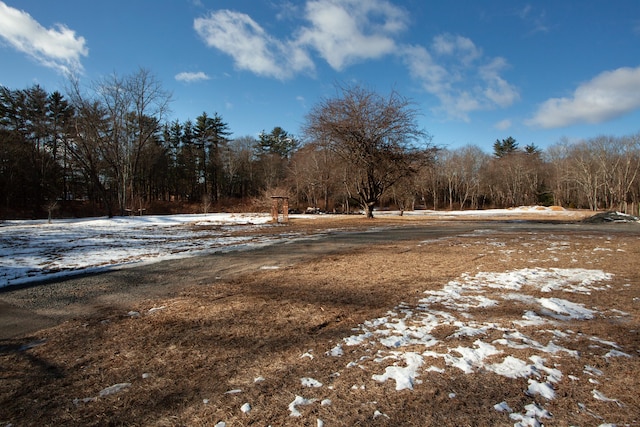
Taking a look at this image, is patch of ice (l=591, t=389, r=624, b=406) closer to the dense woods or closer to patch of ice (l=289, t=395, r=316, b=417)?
patch of ice (l=289, t=395, r=316, b=417)

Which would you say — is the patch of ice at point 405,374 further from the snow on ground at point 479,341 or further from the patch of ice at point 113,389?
the patch of ice at point 113,389

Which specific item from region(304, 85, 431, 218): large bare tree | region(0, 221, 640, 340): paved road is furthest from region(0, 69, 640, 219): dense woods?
region(0, 221, 640, 340): paved road

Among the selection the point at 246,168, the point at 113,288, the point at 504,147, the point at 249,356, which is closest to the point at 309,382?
the point at 249,356

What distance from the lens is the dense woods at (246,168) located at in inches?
924

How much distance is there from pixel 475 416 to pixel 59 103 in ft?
167

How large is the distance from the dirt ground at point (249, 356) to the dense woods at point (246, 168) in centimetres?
1788

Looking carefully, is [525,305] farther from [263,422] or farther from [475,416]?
[263,422]

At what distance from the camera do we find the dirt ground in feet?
6.88

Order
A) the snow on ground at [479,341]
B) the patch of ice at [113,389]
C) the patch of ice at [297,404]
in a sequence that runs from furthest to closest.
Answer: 1. the snow on ground at [479,341]
2. the patch of ice at [113,389]
3. the patch of ice at [297,404]

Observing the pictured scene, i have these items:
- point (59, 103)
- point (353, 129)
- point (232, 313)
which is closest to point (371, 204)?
point (353, 129)

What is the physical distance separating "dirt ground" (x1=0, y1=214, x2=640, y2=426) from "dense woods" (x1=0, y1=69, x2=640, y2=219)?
1788 cm

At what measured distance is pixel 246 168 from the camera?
53.4 m

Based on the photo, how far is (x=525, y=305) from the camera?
415cm

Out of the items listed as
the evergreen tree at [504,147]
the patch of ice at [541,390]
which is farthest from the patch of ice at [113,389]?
the evergreen tree at [504,147]
